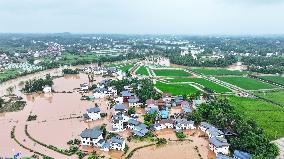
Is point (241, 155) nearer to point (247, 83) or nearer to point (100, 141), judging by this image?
point (100, 141)

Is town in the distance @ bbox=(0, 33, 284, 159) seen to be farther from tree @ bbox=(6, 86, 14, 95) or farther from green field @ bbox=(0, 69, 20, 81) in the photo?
green field @ bbox=(0, 69, 20, 81)

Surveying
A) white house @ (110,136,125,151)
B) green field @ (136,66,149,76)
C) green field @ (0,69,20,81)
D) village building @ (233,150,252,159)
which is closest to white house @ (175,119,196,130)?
white house @ (110,136,125,151)

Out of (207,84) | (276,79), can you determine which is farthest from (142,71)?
(276,79)

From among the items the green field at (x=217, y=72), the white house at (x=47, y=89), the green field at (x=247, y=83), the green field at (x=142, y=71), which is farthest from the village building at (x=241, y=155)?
the green field at (x=217, y=72)

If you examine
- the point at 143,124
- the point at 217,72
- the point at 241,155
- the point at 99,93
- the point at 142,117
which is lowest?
the point at 217,72

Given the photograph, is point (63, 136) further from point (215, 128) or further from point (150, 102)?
point (215, 128)

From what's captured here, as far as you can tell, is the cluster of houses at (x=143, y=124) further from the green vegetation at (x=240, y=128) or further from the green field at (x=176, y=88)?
the green field at (x=176, y=88)

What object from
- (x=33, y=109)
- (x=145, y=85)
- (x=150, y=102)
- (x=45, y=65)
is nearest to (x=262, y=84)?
(x=145, y=85)
